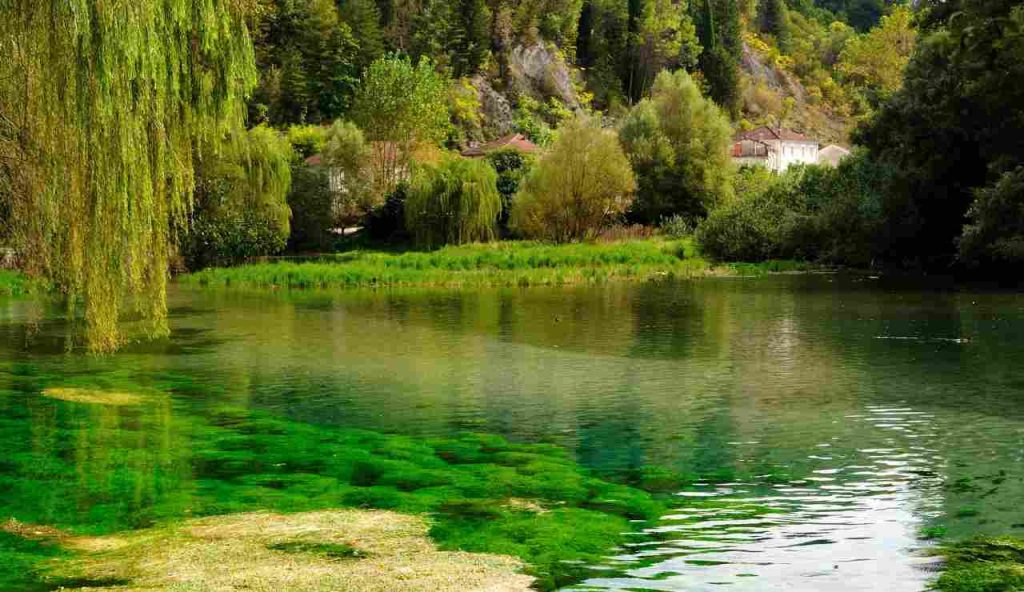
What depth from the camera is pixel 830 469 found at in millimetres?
12383

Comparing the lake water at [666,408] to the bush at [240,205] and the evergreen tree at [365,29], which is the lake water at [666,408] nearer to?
the bush at [240,205]

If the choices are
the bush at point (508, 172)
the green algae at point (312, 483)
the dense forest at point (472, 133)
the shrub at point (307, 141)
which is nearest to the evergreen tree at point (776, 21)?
the dense forest at point (472, 133)

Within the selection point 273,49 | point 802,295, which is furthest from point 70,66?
point 273,49

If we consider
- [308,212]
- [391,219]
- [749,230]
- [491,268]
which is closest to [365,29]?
[391,219]

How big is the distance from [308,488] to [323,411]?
5.14 m

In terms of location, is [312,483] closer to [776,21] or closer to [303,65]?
[303,65]

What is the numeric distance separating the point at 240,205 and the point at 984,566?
142ft

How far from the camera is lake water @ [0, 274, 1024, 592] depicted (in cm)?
994

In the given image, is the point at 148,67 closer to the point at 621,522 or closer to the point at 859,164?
the point at 621,522

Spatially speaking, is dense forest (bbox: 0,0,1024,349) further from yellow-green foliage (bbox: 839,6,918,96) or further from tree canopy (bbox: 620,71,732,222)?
yellow-green foliage (bbox: 839,6,918,96)

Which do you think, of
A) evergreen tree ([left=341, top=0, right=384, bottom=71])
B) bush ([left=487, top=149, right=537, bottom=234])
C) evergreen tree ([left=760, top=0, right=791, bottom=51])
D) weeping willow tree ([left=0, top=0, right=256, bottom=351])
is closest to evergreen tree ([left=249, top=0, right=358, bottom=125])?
evergreen tree ([left=341, top=0, right=384, bottom=71])

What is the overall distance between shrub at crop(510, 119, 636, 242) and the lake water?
76.1 feet

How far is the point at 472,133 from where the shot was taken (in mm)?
105750

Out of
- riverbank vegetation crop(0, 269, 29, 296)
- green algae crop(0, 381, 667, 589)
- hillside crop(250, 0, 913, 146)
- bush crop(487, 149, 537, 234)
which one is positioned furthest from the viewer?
hillside crop(250, 0, 913, 146)
